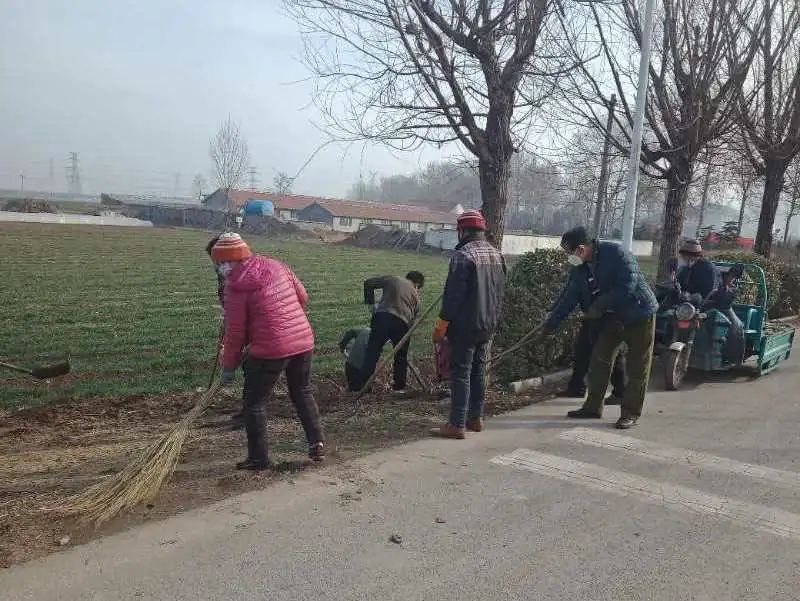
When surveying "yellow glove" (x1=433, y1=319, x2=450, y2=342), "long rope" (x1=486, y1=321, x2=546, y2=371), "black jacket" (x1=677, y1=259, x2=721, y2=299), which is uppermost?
"black jacket" (x1=677, y1=259, x2=721, y2=299)

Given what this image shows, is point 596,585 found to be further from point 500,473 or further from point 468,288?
point 468,288

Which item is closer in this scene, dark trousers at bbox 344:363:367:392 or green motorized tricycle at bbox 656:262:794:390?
dark trousers at bbox 344:363:367:392

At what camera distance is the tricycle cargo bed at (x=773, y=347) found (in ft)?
28.8

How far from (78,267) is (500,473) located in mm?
19099

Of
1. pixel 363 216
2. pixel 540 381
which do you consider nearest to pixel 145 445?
pixel 540 381

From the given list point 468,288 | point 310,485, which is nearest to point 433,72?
point 468,288

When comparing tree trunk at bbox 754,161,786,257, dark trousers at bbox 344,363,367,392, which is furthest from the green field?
tree trunk at bbox 754,161,786,257

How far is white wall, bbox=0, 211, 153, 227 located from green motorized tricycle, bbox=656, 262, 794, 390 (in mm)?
54104

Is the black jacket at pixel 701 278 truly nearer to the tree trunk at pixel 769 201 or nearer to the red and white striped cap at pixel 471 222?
the red and white striped cap at pixel 471 222

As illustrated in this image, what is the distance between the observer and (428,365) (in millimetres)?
9016

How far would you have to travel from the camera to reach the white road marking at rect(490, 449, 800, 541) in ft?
14.1

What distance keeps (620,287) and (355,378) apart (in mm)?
3060

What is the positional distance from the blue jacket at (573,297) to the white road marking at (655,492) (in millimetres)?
1648

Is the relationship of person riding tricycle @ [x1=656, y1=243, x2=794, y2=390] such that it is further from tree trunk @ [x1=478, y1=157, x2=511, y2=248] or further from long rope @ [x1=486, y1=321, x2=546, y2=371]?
tree trunk @ [x1=478, y1=157, x2=511, y2=248]
